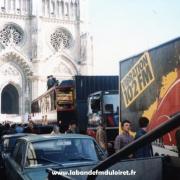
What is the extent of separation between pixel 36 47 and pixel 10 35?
11.0 feet

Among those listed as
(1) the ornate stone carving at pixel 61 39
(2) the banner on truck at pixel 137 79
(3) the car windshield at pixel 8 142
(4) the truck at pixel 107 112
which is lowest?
(3) the car windshield at pixel 8 142

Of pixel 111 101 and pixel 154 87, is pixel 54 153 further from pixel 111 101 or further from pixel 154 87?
pixel 111 101

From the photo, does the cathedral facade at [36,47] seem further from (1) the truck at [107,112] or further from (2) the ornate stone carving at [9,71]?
(1) the truck at [107,112]

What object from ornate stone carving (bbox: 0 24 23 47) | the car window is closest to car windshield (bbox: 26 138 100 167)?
the car window

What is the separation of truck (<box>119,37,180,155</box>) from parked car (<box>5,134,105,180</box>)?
160cm

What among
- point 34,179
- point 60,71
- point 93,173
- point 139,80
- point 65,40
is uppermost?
point 65,40

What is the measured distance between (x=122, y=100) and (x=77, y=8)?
144 feet

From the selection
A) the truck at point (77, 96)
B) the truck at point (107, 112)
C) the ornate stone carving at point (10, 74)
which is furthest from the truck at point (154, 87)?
the ornate stone carving at point (10, 74)

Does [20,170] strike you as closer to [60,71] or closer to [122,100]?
[122,100]

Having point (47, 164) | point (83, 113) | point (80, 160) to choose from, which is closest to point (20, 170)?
point (47, 164)

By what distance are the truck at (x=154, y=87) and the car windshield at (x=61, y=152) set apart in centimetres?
160

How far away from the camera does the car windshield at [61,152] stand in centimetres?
641

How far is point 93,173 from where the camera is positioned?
104 inches

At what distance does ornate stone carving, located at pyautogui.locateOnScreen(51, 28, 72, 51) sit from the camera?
52.0 metres
